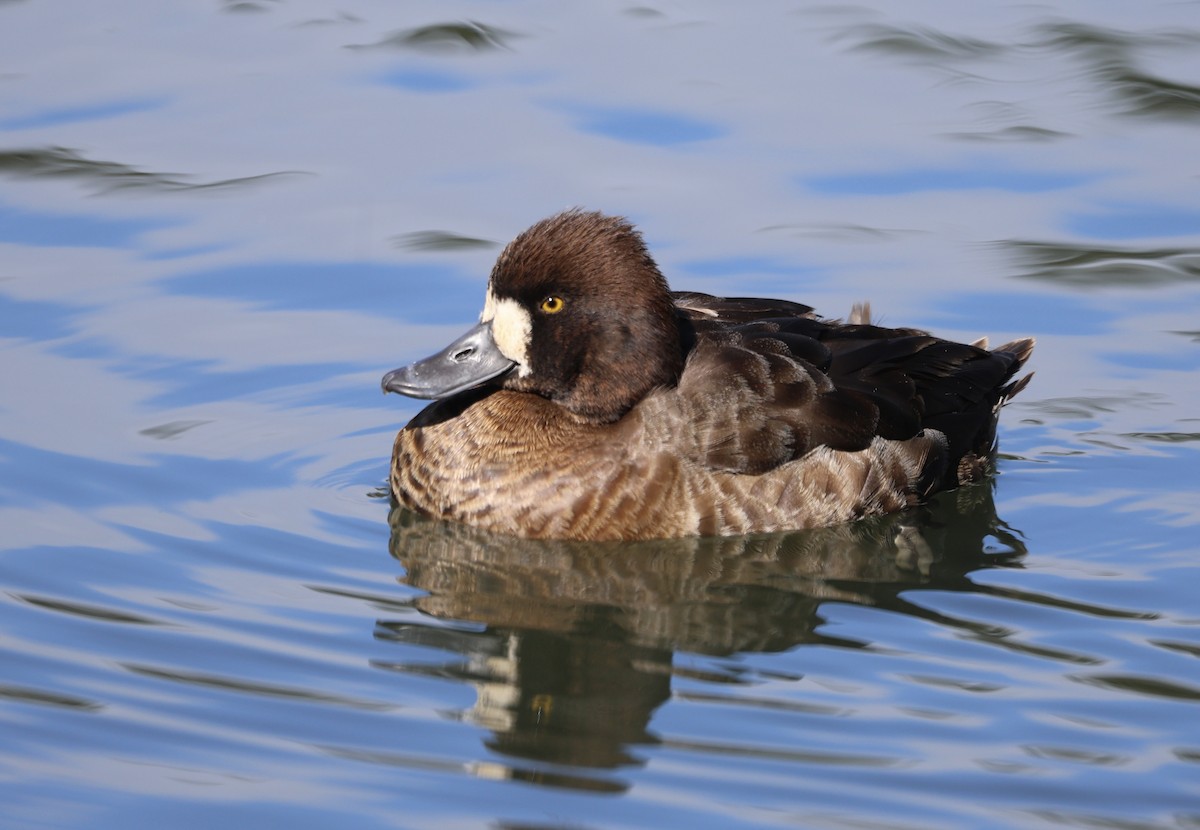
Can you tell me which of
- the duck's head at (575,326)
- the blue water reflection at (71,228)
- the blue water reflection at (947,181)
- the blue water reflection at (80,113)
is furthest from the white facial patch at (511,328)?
the blue water reflection at (80,113)

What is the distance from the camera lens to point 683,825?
4.98 meters

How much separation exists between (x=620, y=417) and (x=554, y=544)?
0.59 meters

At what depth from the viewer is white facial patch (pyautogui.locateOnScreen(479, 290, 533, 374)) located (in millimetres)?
7246

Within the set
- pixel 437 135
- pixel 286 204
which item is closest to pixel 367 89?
pixel 437 135

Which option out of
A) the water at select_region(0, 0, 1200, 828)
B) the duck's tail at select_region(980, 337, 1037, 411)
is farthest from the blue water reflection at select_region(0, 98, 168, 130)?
the duck's tail at select_region(980, 337, 1037, 411)

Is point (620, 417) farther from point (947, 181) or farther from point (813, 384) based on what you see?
point (947, 181)

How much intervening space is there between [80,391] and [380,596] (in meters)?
2.54

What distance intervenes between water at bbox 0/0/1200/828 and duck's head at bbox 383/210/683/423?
25.5 inches

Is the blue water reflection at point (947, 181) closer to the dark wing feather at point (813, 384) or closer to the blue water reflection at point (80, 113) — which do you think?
the dark wing feather at point (813, 384)

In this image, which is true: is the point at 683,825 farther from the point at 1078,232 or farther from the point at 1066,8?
the point at 1066,8

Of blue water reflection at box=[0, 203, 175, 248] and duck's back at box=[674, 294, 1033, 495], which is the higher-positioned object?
blue water reflection at box=[0, 203, 175, 248]

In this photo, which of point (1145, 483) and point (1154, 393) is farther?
point (1154, 393)

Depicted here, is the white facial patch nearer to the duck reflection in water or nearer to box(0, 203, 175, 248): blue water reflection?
the duck reflection in water

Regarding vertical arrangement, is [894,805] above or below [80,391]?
below
